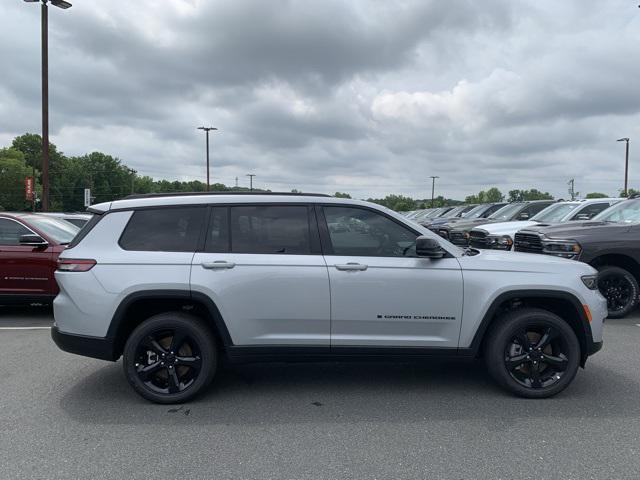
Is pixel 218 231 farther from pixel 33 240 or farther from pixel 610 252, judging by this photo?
pixel 610 252

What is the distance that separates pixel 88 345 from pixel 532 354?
3.80 meters

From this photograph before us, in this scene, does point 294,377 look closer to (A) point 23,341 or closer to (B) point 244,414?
(B) point 244,414

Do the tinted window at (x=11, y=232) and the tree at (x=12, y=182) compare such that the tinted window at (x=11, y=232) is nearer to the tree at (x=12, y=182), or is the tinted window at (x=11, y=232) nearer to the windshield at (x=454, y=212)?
the windshield at (x=454, y=212)

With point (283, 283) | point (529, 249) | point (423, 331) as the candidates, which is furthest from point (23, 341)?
point (529, 249)

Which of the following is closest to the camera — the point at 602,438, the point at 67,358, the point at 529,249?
the point at 602,438

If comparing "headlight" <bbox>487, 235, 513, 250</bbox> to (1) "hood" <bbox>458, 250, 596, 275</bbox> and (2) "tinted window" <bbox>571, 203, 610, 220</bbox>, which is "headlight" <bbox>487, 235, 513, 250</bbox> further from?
(1) "hood" <bbox>458, 250, 596, 275</bbox>

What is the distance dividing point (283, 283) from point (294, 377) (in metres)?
1.29

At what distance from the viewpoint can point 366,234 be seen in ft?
14.3

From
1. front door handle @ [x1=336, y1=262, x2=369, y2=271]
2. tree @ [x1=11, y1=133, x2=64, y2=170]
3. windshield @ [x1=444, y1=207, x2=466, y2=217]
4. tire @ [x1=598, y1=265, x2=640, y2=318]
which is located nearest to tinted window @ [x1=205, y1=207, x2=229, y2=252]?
front door handle @ [x1=336, y1=262, x2=369, y2=271]

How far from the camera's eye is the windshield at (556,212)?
1179 cm

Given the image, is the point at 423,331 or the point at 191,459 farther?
the point at 423,331

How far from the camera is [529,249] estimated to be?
8266 millimetres

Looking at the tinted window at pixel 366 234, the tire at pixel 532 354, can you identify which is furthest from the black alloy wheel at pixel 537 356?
the tinted window at pixel 366 234

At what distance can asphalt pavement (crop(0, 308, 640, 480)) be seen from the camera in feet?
10.4
